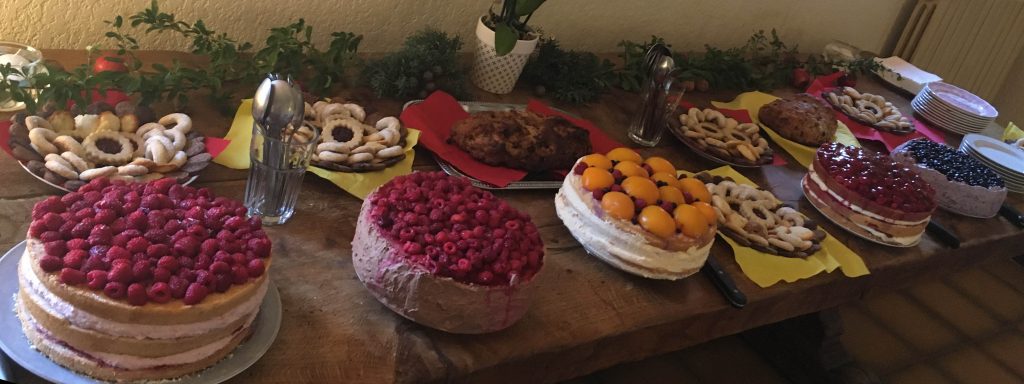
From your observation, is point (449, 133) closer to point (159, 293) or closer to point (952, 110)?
point (159, 293)

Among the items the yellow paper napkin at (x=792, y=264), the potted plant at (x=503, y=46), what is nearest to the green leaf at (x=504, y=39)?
the potted plant at (x=503, y=46)

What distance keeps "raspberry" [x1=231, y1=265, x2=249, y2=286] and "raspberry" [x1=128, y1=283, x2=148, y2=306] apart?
0.09m

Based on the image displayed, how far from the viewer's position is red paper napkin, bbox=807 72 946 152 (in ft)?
7.02

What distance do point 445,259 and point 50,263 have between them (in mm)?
422

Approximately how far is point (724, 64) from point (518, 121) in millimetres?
921

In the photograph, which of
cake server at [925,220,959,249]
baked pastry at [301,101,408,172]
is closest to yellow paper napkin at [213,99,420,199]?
baked pastry at [301,101,408,172]

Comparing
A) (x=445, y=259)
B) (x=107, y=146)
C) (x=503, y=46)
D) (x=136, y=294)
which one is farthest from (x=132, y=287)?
(x=503, y=46)

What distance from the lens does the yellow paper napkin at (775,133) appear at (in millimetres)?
1922

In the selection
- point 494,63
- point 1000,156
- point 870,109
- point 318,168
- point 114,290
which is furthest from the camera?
point 870,109

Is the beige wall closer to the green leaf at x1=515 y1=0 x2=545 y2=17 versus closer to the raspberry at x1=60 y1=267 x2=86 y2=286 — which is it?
the green leaf at x1=515 y1=0 x2=545 y2=17

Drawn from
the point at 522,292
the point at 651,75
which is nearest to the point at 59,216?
the point at 522,292

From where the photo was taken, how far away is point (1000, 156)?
2102 mm

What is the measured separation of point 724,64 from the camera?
2.21 metres

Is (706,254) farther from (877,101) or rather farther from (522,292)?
(877,101)
